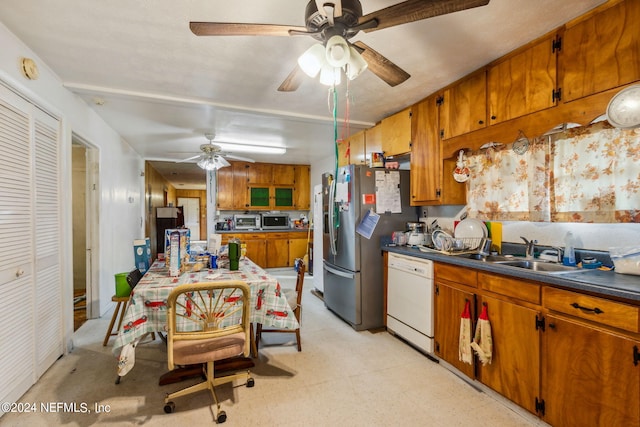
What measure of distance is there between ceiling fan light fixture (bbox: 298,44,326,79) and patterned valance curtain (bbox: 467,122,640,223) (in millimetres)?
1714

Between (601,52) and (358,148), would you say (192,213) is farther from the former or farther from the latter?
(601,52)

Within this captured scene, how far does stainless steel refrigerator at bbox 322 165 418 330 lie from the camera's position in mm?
3068

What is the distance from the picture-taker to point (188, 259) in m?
2.57

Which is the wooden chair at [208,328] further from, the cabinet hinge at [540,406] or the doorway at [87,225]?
the doorway at [87,225]

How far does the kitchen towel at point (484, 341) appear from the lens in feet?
6.13

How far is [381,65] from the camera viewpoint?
1604 mm

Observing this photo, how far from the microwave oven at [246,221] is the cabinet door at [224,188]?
11.6 inches

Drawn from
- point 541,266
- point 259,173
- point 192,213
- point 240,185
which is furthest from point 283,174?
point 192,213

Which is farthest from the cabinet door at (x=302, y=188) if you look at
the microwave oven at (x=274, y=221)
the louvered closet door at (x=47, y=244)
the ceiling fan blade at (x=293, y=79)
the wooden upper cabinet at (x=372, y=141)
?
the ceiling fan blade at (x=293, y=79)

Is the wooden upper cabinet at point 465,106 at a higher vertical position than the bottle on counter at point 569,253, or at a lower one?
higher

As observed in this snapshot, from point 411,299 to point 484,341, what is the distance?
0.78 metres

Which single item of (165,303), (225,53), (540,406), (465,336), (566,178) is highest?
(225,53)

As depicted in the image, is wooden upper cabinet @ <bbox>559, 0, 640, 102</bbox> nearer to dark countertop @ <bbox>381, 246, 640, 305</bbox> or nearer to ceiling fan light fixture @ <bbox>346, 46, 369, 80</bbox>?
dark countertop @ <bbox>381, 246, 640, 305</bbox>

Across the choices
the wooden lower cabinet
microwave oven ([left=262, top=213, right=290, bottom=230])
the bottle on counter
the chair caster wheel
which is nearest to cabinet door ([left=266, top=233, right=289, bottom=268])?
the wooden lower cabinet
